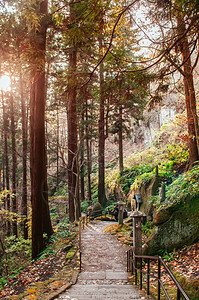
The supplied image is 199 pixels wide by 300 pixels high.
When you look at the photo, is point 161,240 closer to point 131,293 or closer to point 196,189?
point 196,189

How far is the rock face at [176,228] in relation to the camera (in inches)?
222

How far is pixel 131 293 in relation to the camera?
4172 mm

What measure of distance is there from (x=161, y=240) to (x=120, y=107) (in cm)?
1112

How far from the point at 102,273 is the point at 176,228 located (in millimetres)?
2549

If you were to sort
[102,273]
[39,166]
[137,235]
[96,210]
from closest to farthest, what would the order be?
[102,273]
[137,235]
[39,166]
[96,210]

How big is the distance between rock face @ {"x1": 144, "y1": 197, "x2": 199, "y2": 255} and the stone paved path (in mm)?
1276

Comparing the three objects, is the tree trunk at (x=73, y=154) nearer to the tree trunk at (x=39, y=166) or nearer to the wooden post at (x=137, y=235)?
the tree trunk at (x=39, y=166)

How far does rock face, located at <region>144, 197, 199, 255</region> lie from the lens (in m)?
5.63

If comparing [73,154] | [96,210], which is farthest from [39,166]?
[96,210]

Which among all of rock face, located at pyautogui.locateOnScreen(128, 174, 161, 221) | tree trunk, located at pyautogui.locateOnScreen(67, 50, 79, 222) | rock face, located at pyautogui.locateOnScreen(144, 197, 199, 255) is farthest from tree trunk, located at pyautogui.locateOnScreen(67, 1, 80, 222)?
rock face, located at pyautogui.locateOnScreen(144, 197, 199, 255)

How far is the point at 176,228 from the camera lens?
5.93 meters

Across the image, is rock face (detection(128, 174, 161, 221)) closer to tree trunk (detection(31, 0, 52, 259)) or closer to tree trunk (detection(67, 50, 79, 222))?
tree trunk (detection(67, 50, 79, 222))

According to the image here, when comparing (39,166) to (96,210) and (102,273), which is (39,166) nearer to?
(102,273)

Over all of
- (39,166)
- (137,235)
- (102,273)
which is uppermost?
(39,166)
